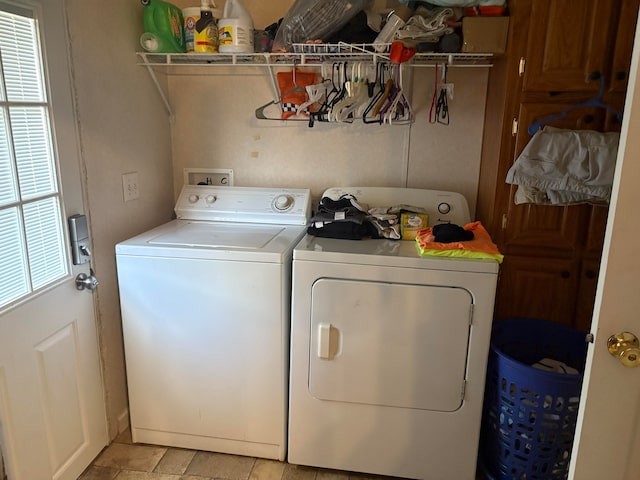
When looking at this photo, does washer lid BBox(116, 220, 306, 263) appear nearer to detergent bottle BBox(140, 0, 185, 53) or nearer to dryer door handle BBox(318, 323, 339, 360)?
dryer door handle BBox(318, 323, 339, 360)

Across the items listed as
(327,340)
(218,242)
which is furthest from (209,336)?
(327,340)

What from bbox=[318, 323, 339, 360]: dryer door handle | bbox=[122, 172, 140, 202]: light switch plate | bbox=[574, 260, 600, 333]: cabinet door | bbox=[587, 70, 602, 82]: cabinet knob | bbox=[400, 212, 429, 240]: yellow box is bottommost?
bbox=[318, 323, 339, 360]: dryer door handle

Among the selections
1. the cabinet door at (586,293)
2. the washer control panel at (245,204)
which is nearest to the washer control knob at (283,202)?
the washer control panel at (245,204)

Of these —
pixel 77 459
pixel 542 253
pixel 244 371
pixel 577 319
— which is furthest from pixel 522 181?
pixel 77 459

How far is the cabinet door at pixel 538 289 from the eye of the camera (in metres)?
1.98

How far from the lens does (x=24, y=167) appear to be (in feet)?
Result: 4.95

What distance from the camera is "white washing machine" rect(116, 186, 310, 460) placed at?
1823 mm

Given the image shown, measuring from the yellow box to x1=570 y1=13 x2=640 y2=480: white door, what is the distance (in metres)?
0.97

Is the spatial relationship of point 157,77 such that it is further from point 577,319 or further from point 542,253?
point 577,319

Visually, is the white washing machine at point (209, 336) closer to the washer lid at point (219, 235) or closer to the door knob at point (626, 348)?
the washer lid at point (219, 235)

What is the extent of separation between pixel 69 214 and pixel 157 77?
3.01 feet

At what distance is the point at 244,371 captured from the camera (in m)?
1.91

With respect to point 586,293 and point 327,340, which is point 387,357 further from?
point 586,293

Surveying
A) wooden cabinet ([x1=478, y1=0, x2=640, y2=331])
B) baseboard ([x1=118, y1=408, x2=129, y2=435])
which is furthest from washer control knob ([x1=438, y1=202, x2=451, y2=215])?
baseboard ([x1=118, y1=408, x2=129, y2=435])
